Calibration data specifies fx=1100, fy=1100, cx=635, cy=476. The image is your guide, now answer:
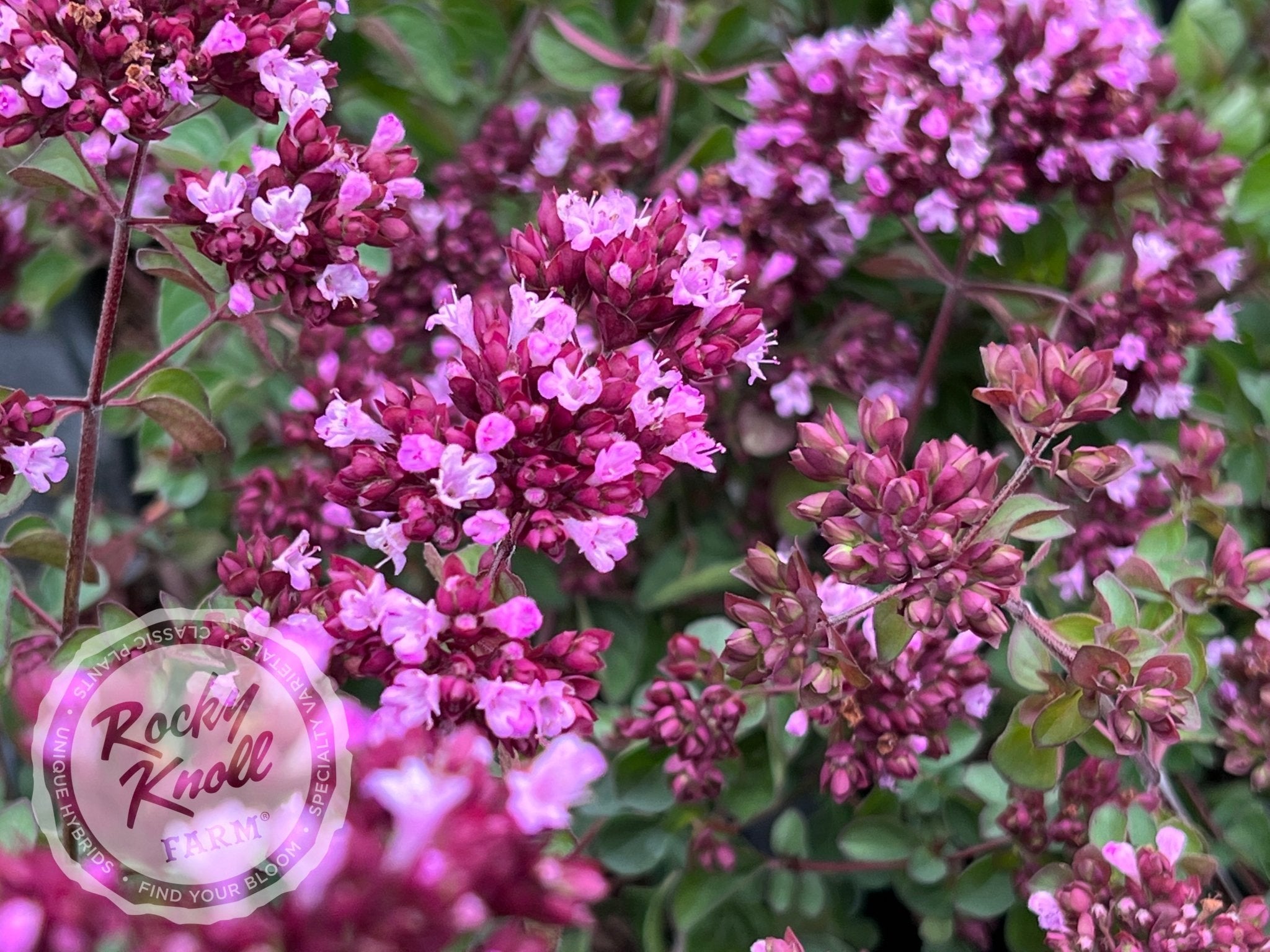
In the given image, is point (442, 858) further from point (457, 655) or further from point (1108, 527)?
point (1108, 527)

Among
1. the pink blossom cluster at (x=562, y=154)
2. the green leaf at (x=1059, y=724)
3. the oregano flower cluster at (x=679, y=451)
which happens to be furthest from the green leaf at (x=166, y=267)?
the green leaf at (x=1059, y=724)

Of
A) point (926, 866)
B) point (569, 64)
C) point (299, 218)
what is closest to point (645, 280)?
point (299, 218)

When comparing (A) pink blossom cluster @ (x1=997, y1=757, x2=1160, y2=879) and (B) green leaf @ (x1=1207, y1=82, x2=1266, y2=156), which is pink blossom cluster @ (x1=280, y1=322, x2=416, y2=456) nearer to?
(A) pink blossom cluster @ (x1=997, y1=757, x2=1160, y2=879)

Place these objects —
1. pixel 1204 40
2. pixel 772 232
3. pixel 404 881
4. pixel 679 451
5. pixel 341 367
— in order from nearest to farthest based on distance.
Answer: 1. pixel 404 881
2. pixel 679 451
3. pixel 341 367
4. pixel 772 232
5. pixel 1204 40

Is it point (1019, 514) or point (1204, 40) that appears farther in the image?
point (1204, 40)

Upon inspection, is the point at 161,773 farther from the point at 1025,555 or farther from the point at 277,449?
the point at 1025,555

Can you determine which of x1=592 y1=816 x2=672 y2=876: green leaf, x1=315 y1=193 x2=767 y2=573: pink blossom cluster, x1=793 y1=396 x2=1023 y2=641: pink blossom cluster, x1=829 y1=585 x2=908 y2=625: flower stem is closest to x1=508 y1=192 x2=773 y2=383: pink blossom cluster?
x1=315 y1=193 x2=767 y2=573: pink blossom cluster

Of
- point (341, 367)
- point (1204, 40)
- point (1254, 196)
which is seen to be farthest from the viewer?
point (1204, 40)
